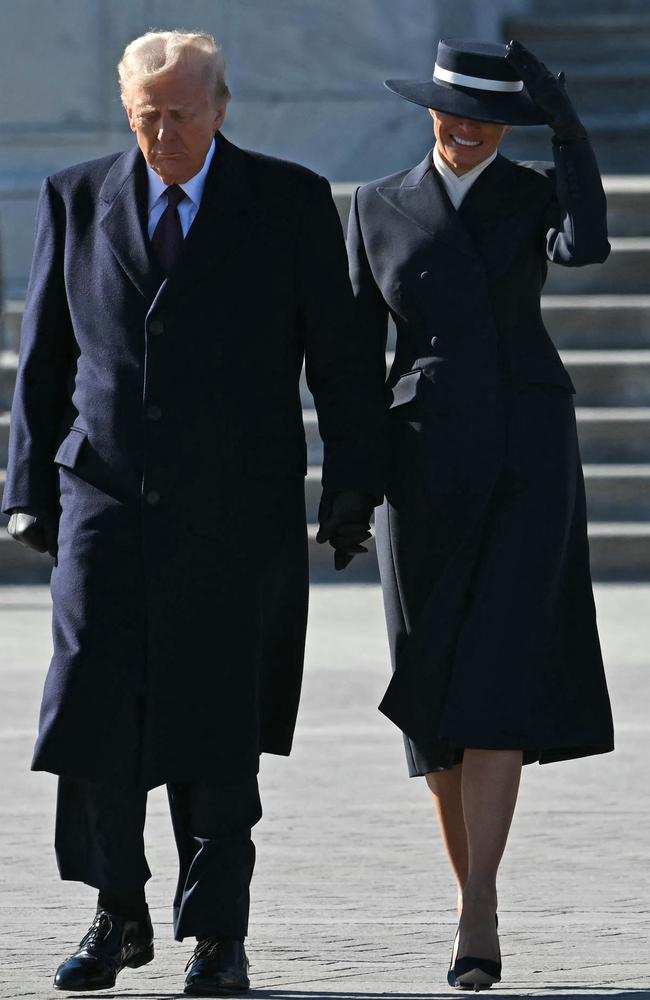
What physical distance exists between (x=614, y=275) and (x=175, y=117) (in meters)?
7.34

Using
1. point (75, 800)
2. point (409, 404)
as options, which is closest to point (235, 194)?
point (409, 404)

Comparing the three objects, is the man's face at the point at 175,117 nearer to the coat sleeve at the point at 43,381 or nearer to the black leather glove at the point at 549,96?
the coat sleeve at the point at 43,381

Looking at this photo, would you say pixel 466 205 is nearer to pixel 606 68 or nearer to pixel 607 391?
pixel 607 391

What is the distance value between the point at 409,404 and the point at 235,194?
1.66ft

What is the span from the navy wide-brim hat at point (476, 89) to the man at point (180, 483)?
1.02 ft

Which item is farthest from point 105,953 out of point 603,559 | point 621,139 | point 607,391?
point 621,139

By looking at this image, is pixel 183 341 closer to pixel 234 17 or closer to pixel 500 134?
pixel 500 134

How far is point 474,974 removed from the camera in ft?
13.8

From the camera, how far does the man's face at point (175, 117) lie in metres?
4.20

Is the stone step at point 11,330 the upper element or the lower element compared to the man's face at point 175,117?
lower

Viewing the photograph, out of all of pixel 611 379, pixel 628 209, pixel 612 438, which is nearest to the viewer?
pixel 612 438

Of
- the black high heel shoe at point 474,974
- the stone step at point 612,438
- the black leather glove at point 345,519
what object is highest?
the black leather glove at point 345,519

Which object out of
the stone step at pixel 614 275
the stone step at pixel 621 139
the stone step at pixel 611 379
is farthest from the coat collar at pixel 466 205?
the stone step at pixel 621 139

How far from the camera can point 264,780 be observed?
6.43 metres
